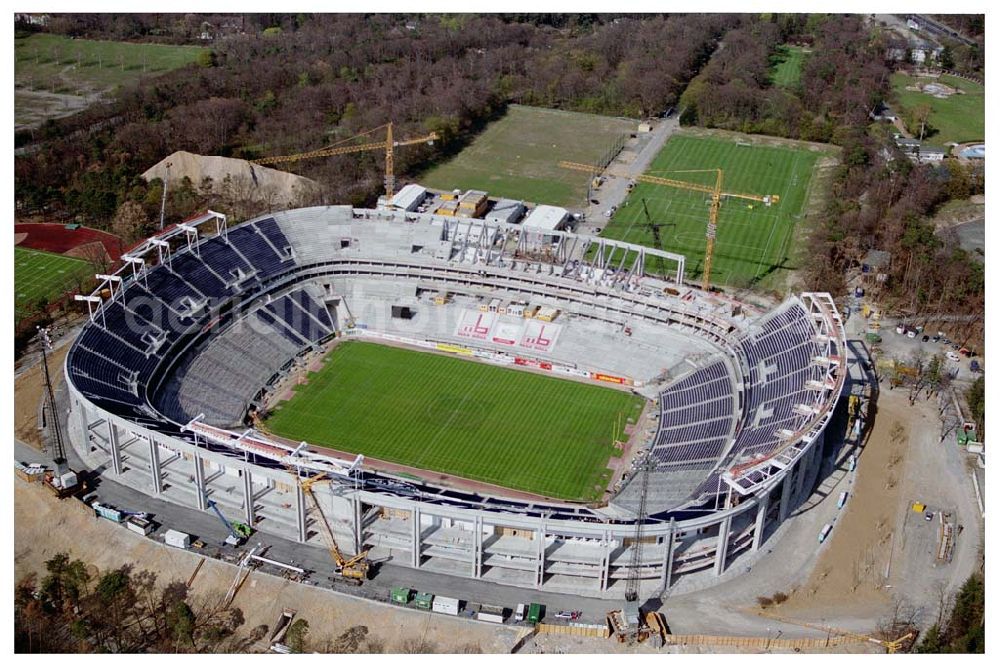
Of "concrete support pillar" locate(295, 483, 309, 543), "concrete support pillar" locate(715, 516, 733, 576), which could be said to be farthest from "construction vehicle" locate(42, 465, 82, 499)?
"concrete support pillar" locate(715, 516, 733, 576)

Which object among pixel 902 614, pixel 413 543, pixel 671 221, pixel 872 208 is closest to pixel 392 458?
pixel 413 543

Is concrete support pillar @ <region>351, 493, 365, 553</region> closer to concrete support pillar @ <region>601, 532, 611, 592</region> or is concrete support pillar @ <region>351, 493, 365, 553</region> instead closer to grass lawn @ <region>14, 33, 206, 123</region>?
concrete support pillar @ <region>601, 532, 611, 592</region>

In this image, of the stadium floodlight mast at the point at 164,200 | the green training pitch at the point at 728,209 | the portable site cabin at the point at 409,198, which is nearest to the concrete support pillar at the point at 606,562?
the green training pitch at the point at 728,209

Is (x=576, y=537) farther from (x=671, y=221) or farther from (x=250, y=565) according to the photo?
(x=671, y=221)

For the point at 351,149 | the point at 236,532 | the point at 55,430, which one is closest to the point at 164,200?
the point at 351,149

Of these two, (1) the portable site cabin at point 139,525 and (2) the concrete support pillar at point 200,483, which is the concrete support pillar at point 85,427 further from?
(2) the concrete support pillar at point 200,483

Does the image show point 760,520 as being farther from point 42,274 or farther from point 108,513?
point 42,274
